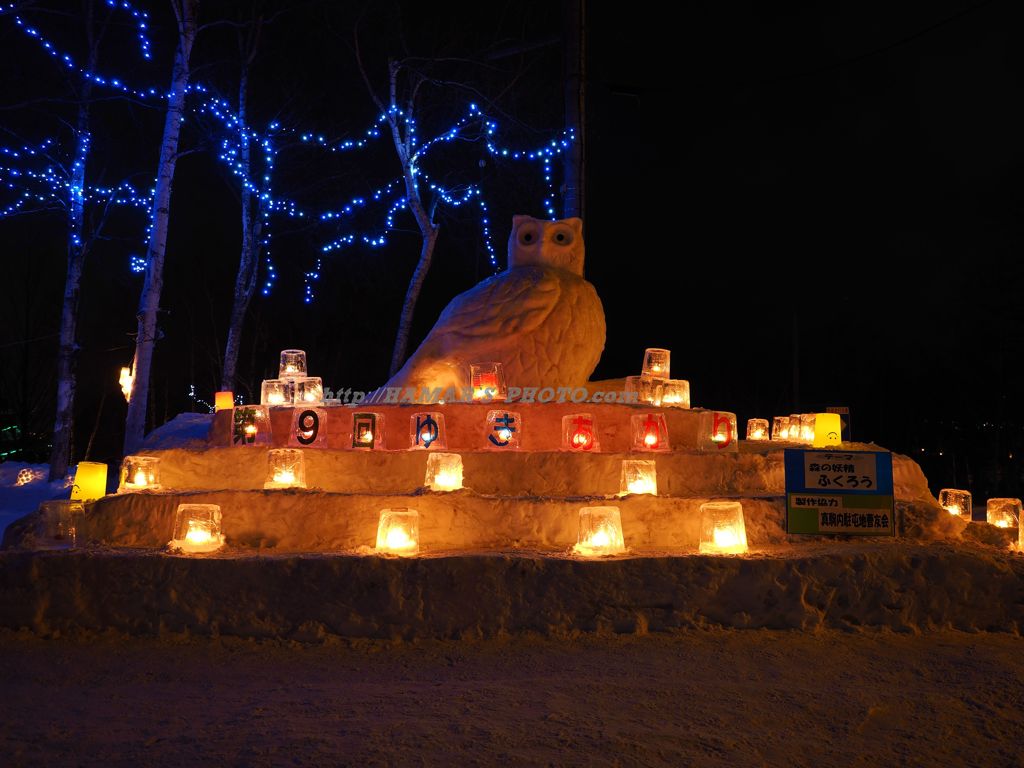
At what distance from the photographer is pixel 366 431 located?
6176 millimetres

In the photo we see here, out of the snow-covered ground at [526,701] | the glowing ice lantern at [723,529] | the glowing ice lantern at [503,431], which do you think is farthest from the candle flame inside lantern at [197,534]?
the glowing ice lantern at [723,529]

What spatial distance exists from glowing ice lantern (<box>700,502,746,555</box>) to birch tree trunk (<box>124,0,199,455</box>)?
8445 millimetres

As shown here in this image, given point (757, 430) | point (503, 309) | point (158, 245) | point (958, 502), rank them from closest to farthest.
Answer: point (958, 502) → point (503, 309) → point (757, 430) → point (158, 245)

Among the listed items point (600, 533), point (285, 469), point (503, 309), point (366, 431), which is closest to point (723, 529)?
point (600, 533)

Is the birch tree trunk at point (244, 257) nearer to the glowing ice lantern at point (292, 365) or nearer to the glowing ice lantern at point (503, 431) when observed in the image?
the glowing ice lantern at point (292, 365)

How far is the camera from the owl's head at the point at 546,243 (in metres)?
8.05

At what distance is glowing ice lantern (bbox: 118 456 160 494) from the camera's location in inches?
224

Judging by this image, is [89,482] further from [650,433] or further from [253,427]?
[650,433]

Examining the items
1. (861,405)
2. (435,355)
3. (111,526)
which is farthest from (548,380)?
(861,405)

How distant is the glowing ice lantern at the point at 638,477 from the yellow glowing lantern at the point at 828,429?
3.19 meters

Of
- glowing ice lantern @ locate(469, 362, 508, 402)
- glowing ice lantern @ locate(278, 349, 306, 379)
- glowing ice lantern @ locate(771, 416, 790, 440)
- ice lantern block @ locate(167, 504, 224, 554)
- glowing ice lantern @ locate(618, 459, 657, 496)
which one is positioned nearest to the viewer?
ice lantern block @ locate(167, 504, 224, 554)

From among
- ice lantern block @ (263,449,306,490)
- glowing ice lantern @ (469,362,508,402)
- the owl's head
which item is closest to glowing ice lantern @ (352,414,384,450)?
ice lantern block @ (263,449,306,490)

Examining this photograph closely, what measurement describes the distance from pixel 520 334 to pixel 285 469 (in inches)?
108

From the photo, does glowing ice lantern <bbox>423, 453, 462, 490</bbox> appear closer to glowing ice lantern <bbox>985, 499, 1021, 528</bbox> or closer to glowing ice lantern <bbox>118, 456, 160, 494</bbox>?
glowing ice lantern <bbox>118, 456, 160, 494</bbox>
